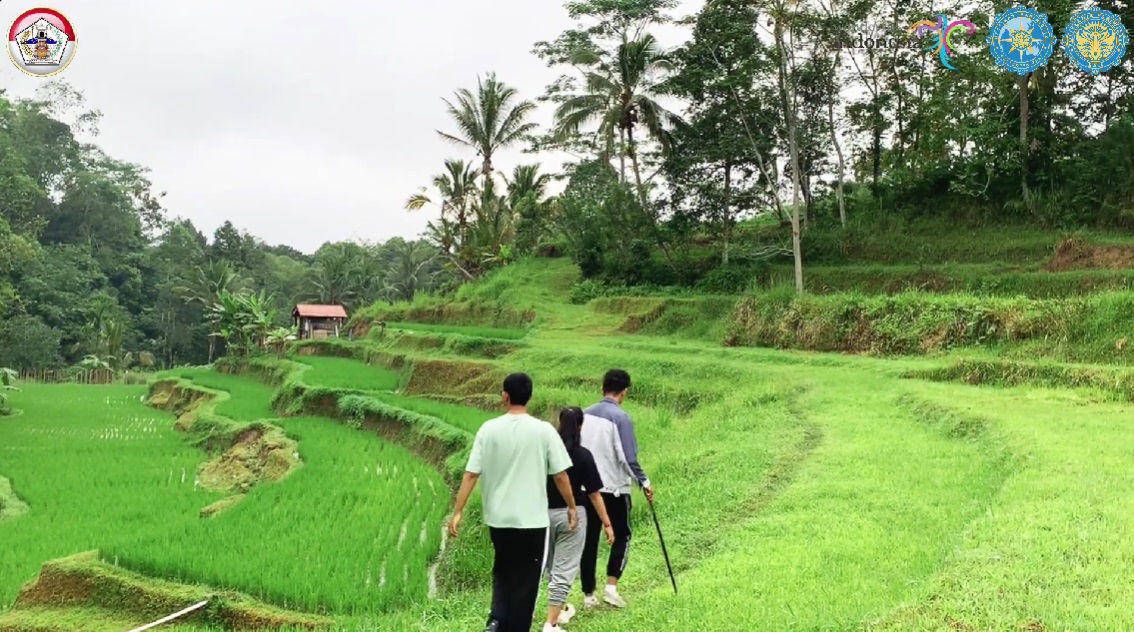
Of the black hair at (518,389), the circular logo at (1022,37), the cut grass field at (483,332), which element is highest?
the circular logo at (1022,37)

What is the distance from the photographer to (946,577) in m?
3.76

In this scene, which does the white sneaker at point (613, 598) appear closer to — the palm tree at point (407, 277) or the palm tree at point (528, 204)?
the palm tree at point (528, 204)

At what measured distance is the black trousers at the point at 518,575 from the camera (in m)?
3.89

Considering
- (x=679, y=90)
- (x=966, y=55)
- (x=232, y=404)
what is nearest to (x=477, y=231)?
(x=679, y=90)

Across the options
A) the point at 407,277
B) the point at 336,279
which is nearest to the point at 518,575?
the point at 336,279

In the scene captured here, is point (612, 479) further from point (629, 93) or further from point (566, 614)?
point (629, 93)

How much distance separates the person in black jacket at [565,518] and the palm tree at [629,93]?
63.1ft

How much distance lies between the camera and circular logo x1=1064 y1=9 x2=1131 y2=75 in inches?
598

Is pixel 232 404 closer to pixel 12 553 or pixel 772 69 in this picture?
pixel 12 553

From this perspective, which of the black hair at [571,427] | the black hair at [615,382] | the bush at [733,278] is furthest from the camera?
the bush at [733,278]

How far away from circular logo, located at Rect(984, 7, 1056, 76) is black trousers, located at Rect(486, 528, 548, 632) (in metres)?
15.5

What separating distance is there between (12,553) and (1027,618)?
7954 millimetres

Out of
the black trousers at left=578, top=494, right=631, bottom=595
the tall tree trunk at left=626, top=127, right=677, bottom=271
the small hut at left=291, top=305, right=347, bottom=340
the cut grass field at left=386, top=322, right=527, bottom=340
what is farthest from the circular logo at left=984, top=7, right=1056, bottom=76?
the small hut at left=291, top=305, right=347, bottom=340

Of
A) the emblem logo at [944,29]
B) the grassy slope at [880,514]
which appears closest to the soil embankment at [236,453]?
the grassy slope at [880,514]
